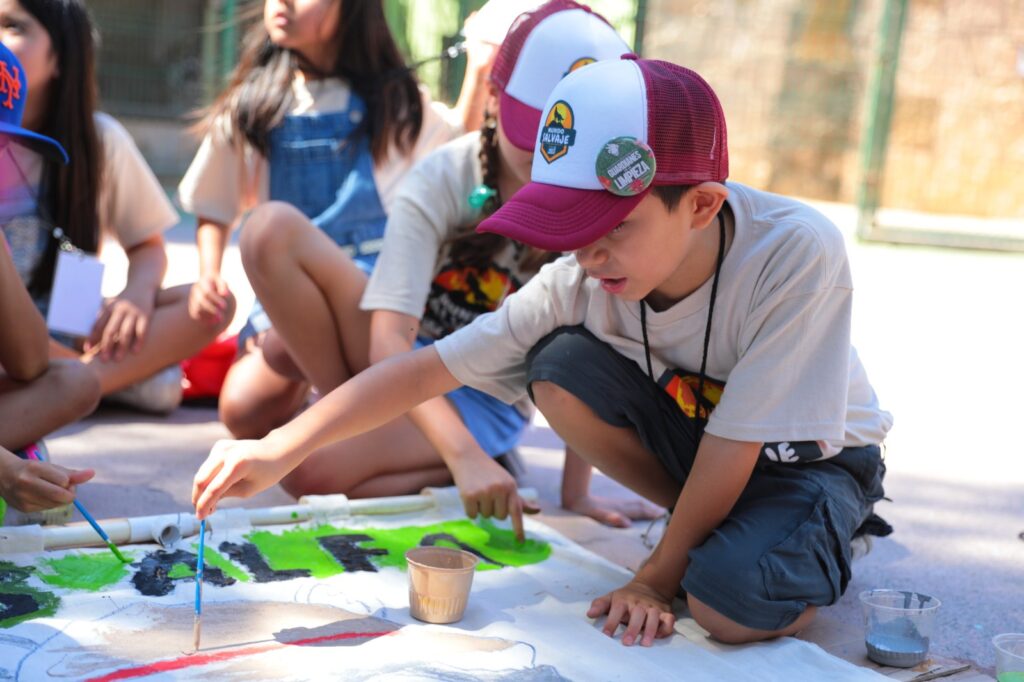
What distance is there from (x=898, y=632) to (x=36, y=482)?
1.25 meters

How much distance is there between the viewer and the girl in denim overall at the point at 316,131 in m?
2.66

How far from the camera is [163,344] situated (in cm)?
275

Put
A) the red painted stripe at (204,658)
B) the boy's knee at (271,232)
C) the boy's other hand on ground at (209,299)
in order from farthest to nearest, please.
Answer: the boy's other hand on ground at (209,299)
the boy's knee at (271,232)
the red painted stripe at (204,658)

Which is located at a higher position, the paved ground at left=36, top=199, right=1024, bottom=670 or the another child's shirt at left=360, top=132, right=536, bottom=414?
the another child's shirt at left=360, top=132, right=536, bottom=414

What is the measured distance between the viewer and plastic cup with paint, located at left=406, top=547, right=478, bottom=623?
1.62m

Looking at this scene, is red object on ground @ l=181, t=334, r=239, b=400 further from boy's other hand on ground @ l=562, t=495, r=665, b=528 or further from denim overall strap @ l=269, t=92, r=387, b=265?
boy's other hand on ground @ l=562, t=495, r=665, b=528

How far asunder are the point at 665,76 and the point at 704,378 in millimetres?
480

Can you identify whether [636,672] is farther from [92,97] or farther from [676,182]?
[92,97]

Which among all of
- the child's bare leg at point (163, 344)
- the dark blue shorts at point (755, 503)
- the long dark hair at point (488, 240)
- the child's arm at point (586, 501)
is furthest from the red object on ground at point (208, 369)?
the dark blue shorts at point (755, 503)

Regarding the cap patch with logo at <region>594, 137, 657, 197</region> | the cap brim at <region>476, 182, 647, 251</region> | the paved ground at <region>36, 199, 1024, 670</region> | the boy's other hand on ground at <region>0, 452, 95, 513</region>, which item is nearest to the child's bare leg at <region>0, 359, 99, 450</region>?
the paved ground at <region>36, 199, 1024, 670</region>

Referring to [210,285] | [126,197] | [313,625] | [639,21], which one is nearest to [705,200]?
[313,625]

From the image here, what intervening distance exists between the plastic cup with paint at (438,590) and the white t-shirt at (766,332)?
308 mm

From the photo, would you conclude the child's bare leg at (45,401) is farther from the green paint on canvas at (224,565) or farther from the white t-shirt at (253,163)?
the white t-shirt at (253,163)

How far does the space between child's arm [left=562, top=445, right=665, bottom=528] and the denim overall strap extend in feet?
2.25
